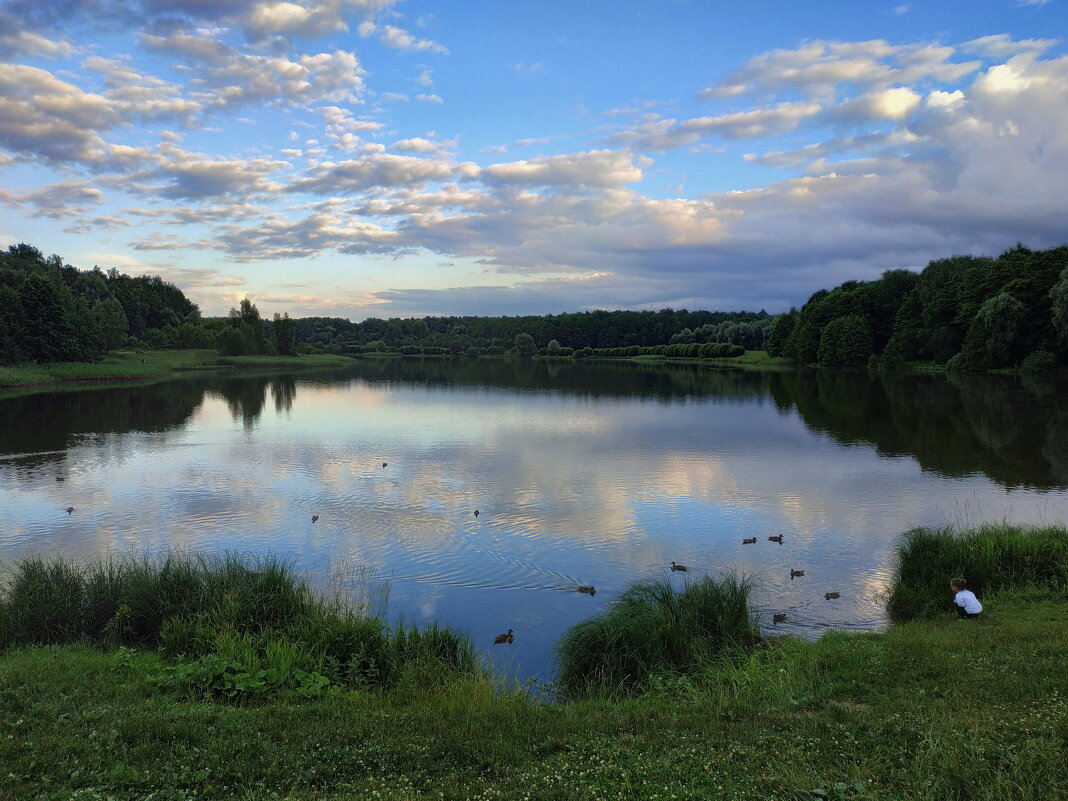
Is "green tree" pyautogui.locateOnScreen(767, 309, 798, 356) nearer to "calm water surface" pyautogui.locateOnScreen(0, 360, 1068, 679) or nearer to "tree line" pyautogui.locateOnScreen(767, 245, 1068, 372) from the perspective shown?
"tree line" pyautogui.locateOnScreen(767, 245, 1068, 372)

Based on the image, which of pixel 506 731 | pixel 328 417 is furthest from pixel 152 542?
pixel 328 417

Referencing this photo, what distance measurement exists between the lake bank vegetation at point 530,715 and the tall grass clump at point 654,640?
5cm

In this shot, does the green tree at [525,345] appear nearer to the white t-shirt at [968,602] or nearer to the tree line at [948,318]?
the tree line at [948,318]

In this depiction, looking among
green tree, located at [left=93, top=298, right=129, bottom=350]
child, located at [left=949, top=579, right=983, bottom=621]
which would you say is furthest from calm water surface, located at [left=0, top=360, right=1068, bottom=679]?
green tree, located at [left=93, top=298, right=129, bottom=350]

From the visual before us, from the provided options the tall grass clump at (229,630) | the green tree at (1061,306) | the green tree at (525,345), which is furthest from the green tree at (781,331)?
the tall grass clump at (229,630)

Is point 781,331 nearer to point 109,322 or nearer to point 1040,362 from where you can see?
point 1040,362

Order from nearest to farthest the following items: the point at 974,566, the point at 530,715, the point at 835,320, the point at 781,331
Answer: the point at 530,715 < the point at 974,566 < the point at 835,320 < the point at 781,331

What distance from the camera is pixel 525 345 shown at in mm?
191000

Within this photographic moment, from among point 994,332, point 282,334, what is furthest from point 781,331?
point 282,334

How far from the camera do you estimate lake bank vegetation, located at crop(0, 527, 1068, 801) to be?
18.3 ft

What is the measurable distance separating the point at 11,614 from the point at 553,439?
25506mm

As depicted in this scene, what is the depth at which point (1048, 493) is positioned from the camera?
823 inches

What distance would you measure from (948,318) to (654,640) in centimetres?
9376

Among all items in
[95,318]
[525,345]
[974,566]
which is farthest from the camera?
[525,345]
